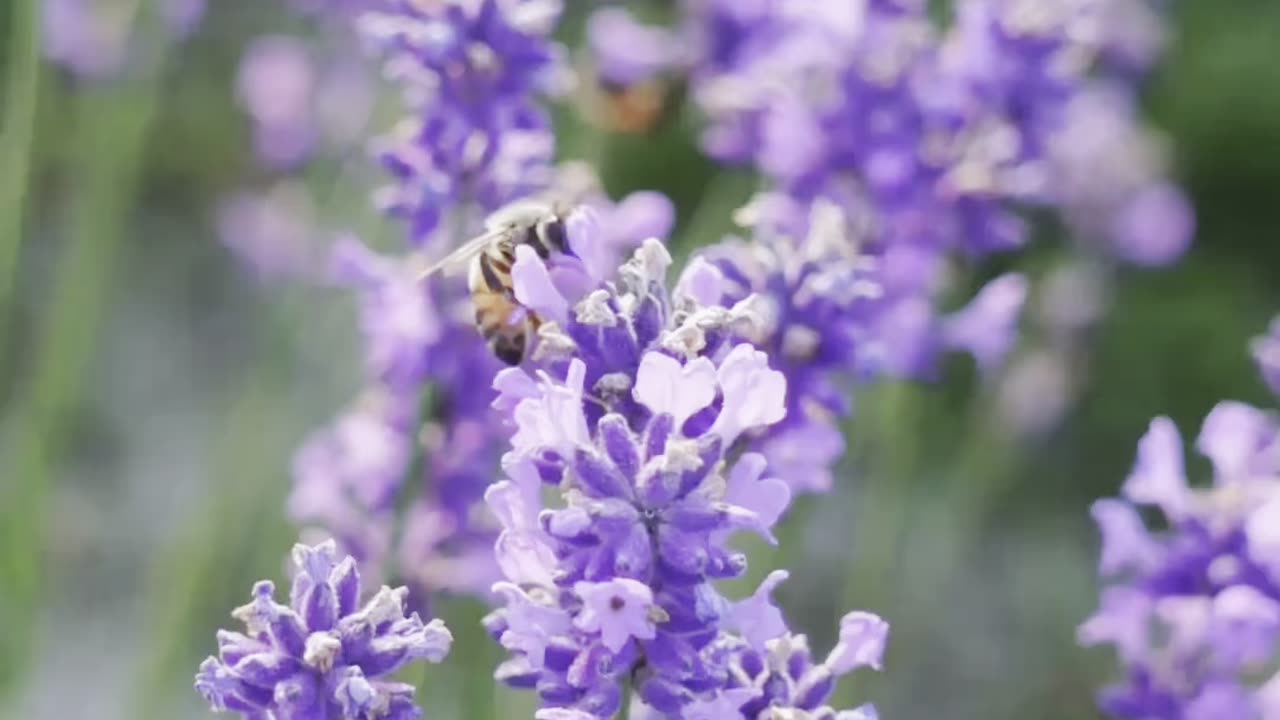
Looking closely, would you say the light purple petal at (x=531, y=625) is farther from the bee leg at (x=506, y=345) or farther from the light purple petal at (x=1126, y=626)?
the light purple petal at (x=1126, y=626)

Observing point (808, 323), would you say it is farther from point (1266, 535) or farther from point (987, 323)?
point (987, 323)

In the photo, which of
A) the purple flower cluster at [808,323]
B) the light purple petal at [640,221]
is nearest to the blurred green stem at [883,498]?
the light purple petal at [640,221]

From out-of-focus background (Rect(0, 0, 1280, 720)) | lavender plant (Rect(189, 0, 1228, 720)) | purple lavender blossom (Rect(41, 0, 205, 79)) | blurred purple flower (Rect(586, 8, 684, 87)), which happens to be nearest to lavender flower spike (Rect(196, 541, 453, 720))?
lavender plant (Rect(189, 0, 1228, 720))

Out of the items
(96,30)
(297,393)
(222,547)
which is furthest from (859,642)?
(297,393)

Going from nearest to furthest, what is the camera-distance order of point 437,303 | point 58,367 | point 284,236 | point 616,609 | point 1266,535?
point 616,609
point 1266,535
point 437,303
point 58,367
point 284,236

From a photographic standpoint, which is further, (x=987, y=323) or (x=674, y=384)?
(x=987, y=323)

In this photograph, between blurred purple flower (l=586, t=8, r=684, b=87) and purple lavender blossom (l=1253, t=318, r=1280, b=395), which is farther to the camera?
blurred purple flower (l=586, t=8, r=684, b=87)

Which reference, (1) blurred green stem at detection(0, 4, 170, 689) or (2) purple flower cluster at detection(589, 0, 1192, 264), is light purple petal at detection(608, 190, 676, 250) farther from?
(1) blurred green stem at detection(0, 4, 170, 689)
